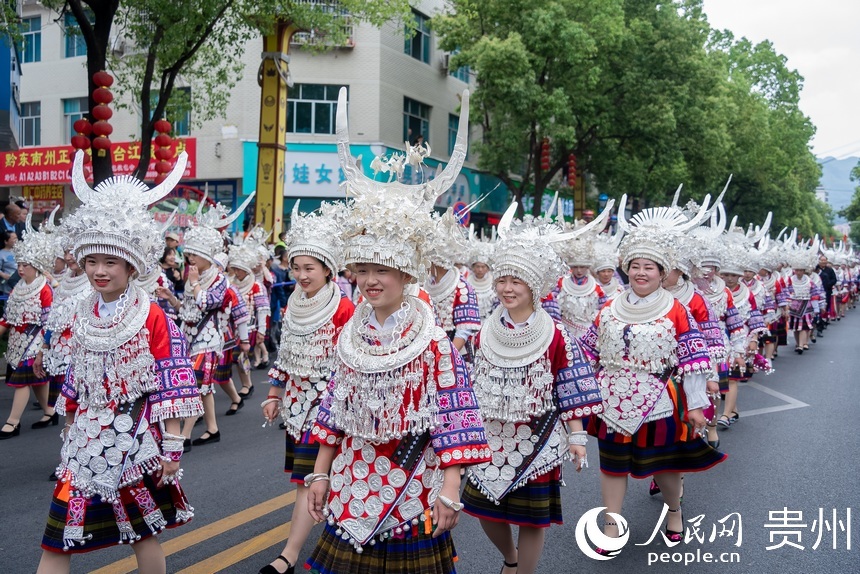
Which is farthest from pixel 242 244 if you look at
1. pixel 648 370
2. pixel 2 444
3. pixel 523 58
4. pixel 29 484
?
pixel 523 58

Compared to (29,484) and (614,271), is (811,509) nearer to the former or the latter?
(614,271)

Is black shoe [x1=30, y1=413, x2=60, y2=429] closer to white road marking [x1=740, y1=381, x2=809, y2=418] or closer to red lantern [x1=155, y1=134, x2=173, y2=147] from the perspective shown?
red lantern [x1=155, y1=134, x2=173, y2=147]

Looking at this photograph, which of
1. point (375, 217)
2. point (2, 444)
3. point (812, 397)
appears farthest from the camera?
point (812, 397)

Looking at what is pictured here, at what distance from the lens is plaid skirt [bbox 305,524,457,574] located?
10.9 ft

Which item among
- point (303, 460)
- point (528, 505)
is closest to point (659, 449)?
point (528, 505)

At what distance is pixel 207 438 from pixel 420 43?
22.1 meters

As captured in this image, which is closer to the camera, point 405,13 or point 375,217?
point 375,217

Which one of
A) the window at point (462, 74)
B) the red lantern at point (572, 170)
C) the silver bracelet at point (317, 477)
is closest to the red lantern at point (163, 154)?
the silver bracelet at point (317, 477)

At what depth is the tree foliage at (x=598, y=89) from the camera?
2344 centimetres

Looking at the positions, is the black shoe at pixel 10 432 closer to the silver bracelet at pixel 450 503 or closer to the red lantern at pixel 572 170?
the silver bracelet at pixel 450 503

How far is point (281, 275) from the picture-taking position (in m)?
15.9

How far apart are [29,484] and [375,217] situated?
15.7 ft

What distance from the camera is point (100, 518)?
12.8ft

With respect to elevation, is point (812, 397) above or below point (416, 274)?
below
